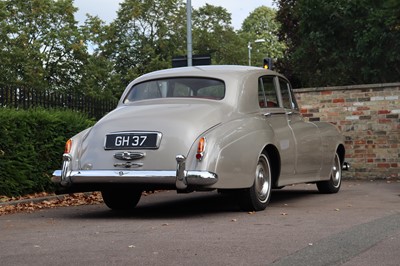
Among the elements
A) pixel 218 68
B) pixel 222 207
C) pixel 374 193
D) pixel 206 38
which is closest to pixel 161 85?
pixel 218 68

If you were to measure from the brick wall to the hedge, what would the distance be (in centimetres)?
693

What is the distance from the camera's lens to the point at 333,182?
12289 millimetres

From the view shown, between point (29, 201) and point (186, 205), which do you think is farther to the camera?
point (29, 201)

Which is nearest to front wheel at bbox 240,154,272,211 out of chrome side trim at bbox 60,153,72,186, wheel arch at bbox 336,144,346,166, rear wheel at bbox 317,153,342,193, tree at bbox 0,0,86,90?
chrome side trim at bbox 60,153,72,186

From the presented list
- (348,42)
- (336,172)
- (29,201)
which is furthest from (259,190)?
(348,42)

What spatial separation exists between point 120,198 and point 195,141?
1979 millimetres

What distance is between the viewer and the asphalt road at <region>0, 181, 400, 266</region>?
5.64m

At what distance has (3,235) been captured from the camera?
7301mm

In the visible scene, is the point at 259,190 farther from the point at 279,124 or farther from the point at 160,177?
the point at 160,177

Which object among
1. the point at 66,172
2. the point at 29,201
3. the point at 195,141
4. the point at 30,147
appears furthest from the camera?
the point at 30,147

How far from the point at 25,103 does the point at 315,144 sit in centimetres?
579

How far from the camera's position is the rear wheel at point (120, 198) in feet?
32.4

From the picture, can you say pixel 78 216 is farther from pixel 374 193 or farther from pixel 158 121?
pixel 374 193

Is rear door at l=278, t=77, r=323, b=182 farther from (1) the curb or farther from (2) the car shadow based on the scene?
(1) the curb
